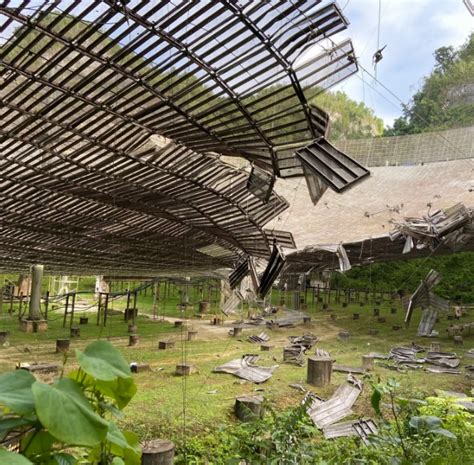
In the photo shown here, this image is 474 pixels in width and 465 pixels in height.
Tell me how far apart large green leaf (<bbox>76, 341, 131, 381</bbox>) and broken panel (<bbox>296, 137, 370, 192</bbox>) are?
5.95m

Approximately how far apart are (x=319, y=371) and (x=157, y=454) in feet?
21.2

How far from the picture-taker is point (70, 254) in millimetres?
15656

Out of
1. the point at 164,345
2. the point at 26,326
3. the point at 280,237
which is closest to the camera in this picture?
the point at 280,237

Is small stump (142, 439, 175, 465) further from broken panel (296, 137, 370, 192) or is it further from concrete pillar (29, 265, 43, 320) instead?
concrete pillar (29, 265, 43, 320)

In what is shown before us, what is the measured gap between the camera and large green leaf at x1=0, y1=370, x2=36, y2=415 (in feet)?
3.22

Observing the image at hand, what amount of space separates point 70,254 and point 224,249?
5280 mm

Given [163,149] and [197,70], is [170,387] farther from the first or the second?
[197,70]

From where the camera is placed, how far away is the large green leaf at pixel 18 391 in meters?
0.98

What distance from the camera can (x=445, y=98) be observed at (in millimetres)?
38906

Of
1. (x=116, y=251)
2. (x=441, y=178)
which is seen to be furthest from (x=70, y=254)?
(x=441, y=178)

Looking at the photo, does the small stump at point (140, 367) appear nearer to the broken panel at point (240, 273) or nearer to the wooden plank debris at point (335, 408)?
the broken panel at point (240, 273)

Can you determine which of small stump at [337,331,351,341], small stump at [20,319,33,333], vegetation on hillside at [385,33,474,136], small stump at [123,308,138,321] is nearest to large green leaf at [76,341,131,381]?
small stump at [337,331,351,341]

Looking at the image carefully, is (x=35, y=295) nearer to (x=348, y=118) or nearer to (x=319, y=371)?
(x=319, y=371)

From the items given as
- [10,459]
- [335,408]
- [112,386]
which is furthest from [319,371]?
[10,459]
